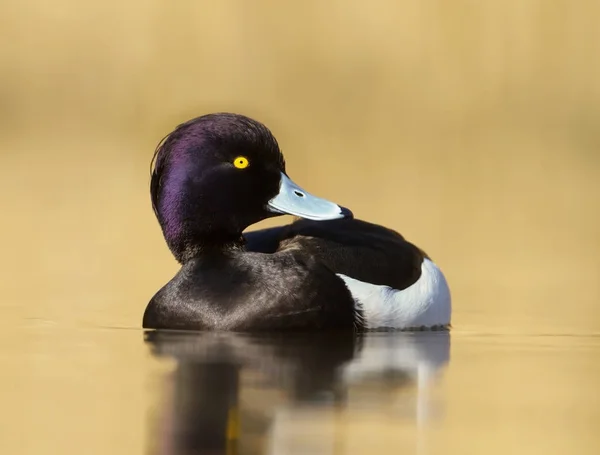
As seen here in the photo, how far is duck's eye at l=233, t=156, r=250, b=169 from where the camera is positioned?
7461 mm

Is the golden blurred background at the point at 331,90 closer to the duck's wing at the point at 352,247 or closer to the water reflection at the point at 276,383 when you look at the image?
the duck's wing at the point at 352,247

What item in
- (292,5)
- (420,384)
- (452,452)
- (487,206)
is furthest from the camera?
(292,5)

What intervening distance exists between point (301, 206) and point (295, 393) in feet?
6.95

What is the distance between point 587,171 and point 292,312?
7574 mm

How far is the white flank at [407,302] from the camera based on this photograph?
7.27 m

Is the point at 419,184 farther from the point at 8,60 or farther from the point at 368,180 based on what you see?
the point at 8,60

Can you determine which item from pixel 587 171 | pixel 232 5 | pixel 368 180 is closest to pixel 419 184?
pixel 368 180

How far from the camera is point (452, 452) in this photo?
4.62 m

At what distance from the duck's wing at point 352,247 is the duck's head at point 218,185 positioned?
0.15 meters

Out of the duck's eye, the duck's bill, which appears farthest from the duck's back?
the duck's eye

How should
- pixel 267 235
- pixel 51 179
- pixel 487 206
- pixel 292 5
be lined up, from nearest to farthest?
pixel 267 235, pixel 487 206, pixel 51 179, pixel 292 5

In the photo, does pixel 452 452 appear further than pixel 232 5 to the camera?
No

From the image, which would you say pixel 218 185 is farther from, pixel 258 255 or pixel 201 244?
pixel 258 255

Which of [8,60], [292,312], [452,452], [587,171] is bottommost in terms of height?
[452,452]
